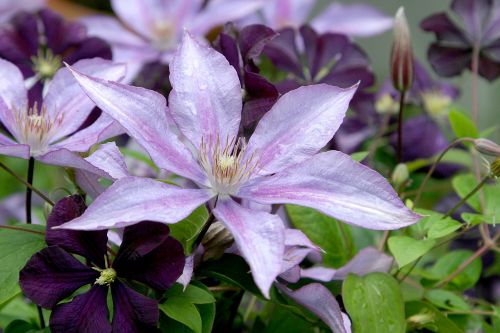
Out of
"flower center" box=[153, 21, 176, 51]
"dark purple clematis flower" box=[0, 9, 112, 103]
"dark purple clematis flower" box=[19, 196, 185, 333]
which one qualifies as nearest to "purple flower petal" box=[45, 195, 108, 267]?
"dark purple clematis flower" box=[19, 196, 185, 333]

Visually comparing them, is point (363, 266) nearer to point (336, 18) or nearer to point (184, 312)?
point (184, 312)

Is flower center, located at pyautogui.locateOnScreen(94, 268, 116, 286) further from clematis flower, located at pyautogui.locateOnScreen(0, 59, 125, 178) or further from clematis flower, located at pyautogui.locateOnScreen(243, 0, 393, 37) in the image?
clematis flower, located at pyautogui.locateOnScreen(243, 0, 393, 37)

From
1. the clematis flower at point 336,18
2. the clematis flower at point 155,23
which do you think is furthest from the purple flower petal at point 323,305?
the clematis flower at point 336,18

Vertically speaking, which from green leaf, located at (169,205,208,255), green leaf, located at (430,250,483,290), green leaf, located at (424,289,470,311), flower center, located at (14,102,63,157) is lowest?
green leaf, located at (430,250,483,290)

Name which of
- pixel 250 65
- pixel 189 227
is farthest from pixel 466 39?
pixel 189 227

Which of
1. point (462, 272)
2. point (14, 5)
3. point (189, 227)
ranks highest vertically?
point (189, 227)

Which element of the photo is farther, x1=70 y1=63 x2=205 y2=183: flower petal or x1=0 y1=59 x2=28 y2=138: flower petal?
x1=0 y1=59 x2=28 y2=138: flower petal
